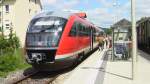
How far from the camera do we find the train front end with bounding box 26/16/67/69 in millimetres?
18859

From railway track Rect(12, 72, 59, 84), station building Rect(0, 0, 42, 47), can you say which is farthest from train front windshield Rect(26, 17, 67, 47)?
station building Rect(0, 0, 42, 47)

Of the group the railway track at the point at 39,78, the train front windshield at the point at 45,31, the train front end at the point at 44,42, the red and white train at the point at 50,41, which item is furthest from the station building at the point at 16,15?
the train front end at the point at 44,42

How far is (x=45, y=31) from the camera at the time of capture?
760 inches

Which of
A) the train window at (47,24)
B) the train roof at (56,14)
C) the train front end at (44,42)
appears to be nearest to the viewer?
the train front end at (44,42)

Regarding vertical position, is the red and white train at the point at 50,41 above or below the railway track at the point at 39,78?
above

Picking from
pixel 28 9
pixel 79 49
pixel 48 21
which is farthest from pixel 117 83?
pixel 28 9

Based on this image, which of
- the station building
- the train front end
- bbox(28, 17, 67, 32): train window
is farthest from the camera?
the station building

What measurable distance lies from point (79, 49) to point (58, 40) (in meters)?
4.67

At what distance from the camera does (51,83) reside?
1748 centimetres

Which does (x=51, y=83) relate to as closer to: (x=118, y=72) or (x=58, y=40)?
(x=58, y=40)

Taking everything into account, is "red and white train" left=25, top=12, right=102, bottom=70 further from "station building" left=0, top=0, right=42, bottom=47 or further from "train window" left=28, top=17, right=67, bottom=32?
"station building" left=0, top=0, right=42, bottom=47

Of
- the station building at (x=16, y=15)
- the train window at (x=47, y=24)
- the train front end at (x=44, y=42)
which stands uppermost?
the station building at (x=16, y=15)

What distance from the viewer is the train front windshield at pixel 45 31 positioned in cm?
1903

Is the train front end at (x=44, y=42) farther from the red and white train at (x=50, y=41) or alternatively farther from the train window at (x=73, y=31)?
the train window at (x=73, y=31)
